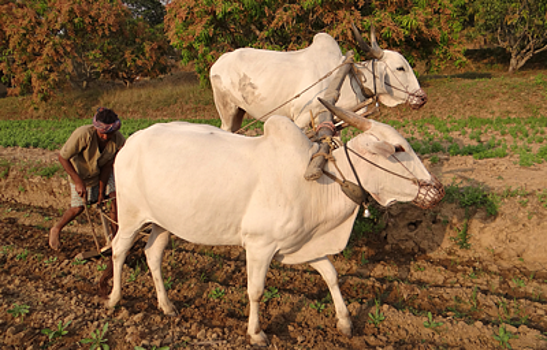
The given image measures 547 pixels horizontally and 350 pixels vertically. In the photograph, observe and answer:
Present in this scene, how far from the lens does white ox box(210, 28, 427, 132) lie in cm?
455

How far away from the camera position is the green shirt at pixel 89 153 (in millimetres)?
4057

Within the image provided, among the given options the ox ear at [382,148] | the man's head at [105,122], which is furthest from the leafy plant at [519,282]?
the man's head at [105,122]

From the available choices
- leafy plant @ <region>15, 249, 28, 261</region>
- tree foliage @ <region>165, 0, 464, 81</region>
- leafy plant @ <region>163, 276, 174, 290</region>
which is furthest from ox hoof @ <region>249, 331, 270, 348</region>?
tree foliage @ <region>165, 0, 464, 81</region>

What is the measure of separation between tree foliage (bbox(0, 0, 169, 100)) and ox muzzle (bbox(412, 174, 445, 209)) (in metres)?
16.7

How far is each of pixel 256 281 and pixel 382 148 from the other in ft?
4.62

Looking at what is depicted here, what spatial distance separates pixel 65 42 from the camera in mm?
16047

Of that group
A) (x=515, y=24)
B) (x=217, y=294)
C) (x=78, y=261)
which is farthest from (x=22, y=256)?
(x=515, y=24)

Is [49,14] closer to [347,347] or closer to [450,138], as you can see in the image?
[450,138]

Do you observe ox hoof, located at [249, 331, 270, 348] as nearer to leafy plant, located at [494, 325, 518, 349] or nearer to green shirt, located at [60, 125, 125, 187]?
leafy plant, located at [494, 325, 518, 349]

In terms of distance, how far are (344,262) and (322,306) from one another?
1205mm

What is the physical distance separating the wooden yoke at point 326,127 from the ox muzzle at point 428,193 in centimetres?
72

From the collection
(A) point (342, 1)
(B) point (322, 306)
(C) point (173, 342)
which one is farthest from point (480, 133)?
(C) point (173, 342)

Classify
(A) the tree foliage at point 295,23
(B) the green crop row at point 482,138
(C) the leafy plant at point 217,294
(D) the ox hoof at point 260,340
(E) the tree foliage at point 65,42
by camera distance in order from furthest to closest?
1. (E) the tree foliage at point 65,42
2. (A) the tree foliage at point 295,23
3. (B) the green crop row at point 482,138
4. (C) the leafy plant at point 217,294
5. (D) the ox hoof at point 260,340

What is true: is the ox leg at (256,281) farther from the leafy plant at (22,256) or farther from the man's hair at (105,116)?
the leafy plant at (22,256)
